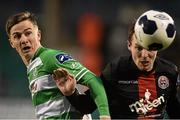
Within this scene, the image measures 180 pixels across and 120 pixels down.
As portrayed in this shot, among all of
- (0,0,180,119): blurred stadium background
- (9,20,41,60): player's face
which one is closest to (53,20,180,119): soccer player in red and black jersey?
(9,20,41,60): player's face

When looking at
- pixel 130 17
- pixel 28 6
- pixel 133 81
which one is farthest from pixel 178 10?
pixel 133 81

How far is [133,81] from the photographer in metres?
5.10

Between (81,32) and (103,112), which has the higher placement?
(103,112)

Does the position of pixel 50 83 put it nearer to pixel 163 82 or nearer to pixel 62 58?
pixel 62 58

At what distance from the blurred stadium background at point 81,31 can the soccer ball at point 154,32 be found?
472 cm

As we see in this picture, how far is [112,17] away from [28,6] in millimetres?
1459

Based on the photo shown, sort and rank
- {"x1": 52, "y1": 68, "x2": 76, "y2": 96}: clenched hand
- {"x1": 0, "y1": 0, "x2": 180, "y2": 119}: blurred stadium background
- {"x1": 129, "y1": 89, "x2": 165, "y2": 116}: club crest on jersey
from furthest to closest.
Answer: {"x1": 0, "y1": 0, "x2": 180, "y2": 119}: blurred stadium background, {"x1": 129, "y1": 89, "x2": 165, "y2": 116}: club crest on jersey, {"x1": 52, "y1": 68, "x2": 76, "y2": 96}: clenched hand

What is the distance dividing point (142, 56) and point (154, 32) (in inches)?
9.7

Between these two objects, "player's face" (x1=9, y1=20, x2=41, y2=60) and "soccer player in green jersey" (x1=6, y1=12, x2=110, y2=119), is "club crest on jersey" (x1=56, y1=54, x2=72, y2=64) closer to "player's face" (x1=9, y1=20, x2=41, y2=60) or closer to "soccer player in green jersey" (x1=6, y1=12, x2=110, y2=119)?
"soccer player in green jersey" (x1=6, y1=12, x2=110, y2=119)

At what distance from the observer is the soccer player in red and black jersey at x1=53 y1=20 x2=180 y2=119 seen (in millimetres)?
5012

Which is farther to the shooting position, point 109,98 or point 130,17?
point 130,17

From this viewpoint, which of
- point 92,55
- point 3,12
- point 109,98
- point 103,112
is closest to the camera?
point 103,112

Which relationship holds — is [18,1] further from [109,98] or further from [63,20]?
[109,98]

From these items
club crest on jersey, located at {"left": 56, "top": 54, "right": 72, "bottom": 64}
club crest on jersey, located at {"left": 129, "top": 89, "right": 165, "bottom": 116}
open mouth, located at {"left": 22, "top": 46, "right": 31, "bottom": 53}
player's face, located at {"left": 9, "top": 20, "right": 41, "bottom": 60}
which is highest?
player's face, located at {"left": 9, "top": 20, "right": 41, "bottom": 60}
